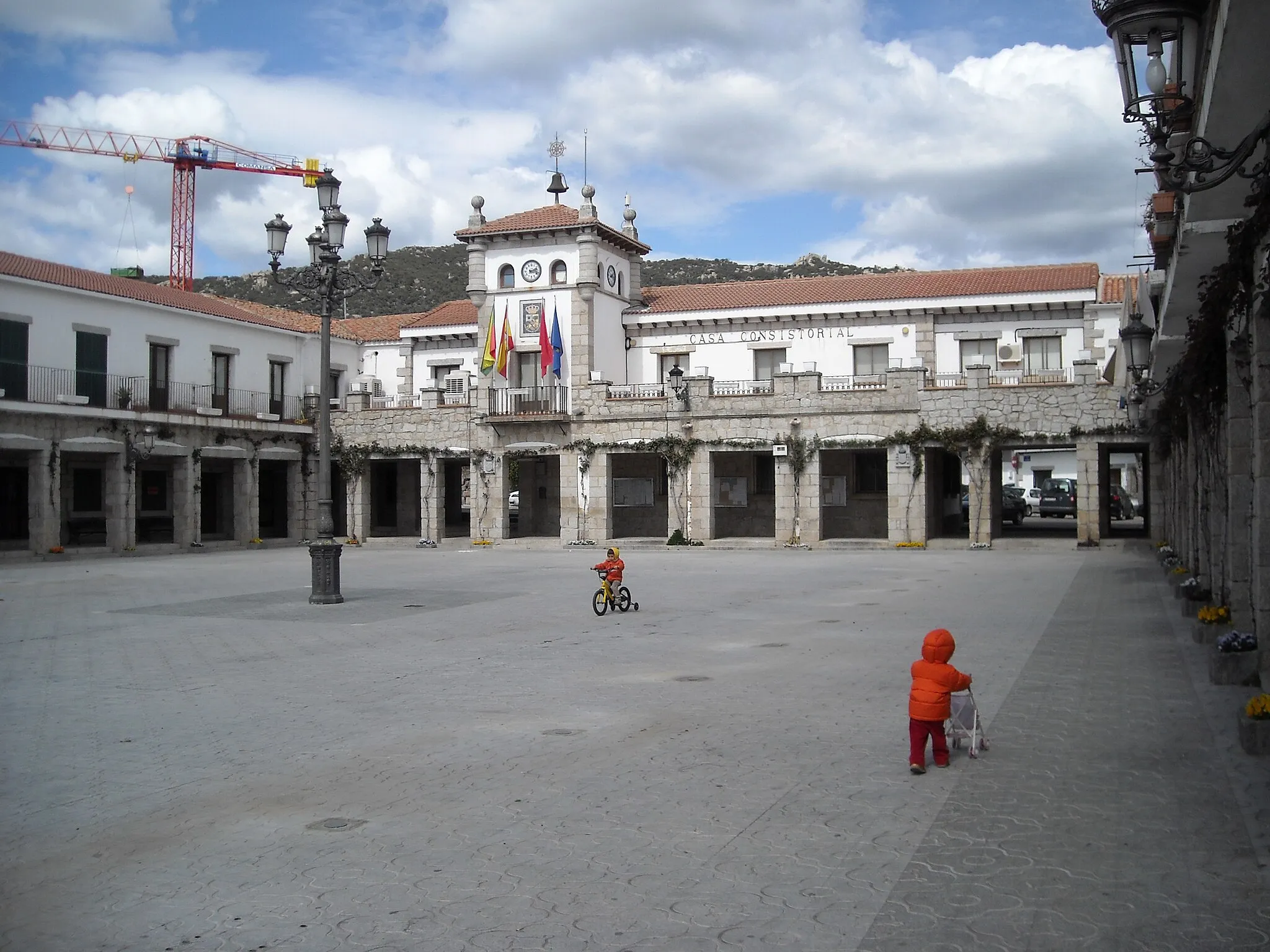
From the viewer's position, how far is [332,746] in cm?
754

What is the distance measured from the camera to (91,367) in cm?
3180

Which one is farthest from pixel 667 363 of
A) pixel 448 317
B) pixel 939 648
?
pixel 939 648

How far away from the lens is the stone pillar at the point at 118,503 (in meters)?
31.6

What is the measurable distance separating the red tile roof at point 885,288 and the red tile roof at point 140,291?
13.9m

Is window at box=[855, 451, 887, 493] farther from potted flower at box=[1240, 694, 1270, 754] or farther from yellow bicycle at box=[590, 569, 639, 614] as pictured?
potted flower at box=[1240, 694, 1270, 754]

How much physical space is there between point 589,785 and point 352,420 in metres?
33.3

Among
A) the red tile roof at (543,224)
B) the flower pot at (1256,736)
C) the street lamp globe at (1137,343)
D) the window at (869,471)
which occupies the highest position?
the red tile roof at (543,224)

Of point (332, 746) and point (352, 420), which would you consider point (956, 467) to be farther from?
point (332, 746)

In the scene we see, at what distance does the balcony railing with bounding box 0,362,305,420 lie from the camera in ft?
96.8

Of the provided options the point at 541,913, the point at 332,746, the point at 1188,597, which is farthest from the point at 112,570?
the point at 541,913

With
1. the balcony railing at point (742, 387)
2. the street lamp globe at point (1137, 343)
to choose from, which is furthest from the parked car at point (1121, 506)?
the street lamp globe at point (1137, 343)

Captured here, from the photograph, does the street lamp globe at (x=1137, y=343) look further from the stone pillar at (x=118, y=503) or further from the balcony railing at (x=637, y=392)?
the stone pillar at (x=118, y=503)

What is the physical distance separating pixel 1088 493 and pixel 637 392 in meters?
13.6

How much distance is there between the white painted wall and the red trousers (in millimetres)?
29620
